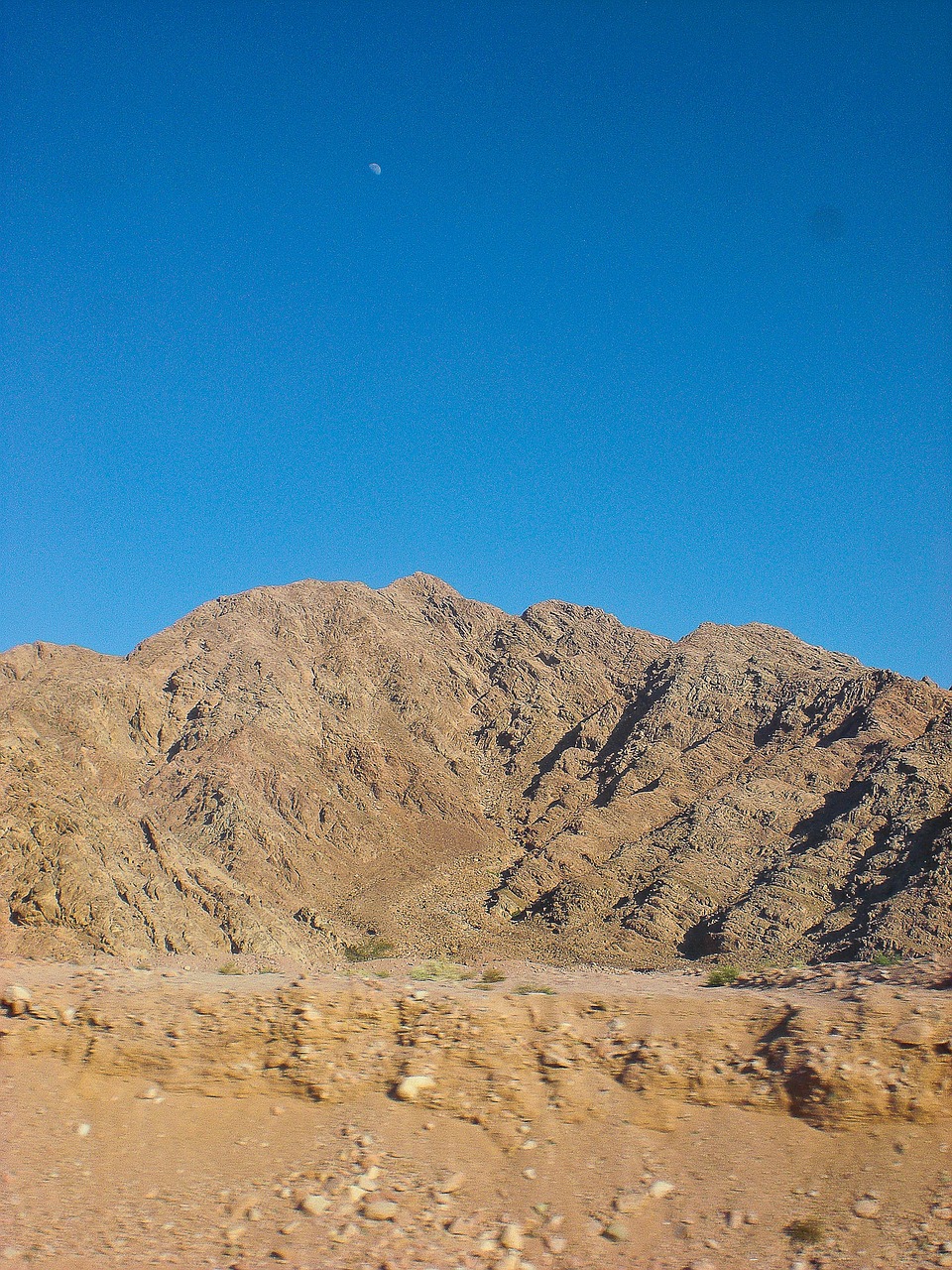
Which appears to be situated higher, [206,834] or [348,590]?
[348,590]

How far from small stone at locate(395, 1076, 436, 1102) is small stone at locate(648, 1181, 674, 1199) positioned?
6.64 feet

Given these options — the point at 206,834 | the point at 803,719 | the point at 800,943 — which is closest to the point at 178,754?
the point at 206,834

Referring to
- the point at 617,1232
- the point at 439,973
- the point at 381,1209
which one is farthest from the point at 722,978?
the point at 381,1209

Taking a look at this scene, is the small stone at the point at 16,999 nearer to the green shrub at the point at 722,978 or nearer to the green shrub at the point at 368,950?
the green shrub at the point at 722,978

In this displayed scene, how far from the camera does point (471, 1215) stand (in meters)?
6.33

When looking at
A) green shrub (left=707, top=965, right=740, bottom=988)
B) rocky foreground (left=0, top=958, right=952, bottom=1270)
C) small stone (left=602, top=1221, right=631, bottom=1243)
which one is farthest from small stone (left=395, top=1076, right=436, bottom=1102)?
green shrub (left=707, top=965, right=740, bottom=988)

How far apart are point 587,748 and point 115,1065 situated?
184ft

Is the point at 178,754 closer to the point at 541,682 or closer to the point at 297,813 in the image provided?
the point at 297,813

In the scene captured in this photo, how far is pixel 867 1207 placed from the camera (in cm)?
626

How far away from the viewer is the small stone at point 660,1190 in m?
6.52

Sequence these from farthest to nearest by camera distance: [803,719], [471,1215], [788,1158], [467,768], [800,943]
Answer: [467,768], [803,719], [800,943], [788,1158], [471,1215]

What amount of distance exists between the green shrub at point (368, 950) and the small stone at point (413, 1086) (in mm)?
31374

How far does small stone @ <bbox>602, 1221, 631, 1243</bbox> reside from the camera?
6.11 metres

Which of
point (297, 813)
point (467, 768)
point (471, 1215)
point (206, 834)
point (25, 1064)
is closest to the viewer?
point (471, 1215)
